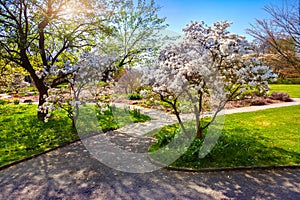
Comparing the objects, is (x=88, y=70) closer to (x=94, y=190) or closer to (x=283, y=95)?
(x=94, y=190)

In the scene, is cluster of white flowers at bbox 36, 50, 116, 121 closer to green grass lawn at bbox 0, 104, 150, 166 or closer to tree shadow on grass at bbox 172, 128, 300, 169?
green grass lawn at bbox 0, 104, 150, 166

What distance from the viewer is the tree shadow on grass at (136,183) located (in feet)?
11.9

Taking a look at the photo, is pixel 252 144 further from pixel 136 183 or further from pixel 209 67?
pixel 136 183

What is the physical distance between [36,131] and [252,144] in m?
6.34

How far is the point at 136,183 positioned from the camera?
4.01 meters

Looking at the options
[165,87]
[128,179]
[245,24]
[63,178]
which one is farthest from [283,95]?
[63,178]

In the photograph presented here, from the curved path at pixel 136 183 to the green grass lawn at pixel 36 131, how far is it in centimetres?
98

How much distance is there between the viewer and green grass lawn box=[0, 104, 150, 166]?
569cm

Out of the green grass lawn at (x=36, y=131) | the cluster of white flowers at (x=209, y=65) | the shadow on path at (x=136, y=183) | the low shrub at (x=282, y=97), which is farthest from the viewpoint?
the low shrub at (x=282, y=97)

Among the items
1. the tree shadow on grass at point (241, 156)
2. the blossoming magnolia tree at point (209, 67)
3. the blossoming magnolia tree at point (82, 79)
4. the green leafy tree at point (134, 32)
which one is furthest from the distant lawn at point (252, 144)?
the green leafy tree at point (134, 32)

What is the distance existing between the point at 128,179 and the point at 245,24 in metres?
6.21

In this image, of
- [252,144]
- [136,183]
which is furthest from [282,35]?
[136,183]

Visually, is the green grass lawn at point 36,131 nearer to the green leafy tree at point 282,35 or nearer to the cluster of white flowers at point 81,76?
the cluster of white flowers at point 81,76

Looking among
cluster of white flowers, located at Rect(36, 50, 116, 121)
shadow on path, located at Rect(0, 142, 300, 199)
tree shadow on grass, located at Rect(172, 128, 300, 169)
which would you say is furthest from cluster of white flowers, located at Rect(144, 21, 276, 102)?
cluster of white flowers, located at Rect(36, 50, 116, 121)
